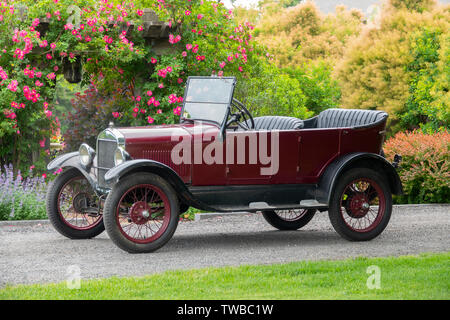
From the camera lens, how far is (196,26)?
1269cm


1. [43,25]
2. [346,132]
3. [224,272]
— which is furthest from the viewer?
[43,25]

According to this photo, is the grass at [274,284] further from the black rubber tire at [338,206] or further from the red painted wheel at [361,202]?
the red painted wheel at [361,202]

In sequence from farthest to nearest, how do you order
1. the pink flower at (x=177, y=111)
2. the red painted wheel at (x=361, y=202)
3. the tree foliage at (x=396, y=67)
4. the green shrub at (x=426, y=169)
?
the tree foliage at (x=396, y=67) < the green shrub at (x=426, y=169) < the pink flower at (x=177, y=111) < the red painted wheel at (x=361, y=202)

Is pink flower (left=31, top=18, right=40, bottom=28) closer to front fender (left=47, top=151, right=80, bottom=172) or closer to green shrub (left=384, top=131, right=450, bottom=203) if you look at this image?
front fender (left=47, top=151, right=80, bottom=172)

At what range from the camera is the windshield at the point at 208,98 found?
8180 millimetres

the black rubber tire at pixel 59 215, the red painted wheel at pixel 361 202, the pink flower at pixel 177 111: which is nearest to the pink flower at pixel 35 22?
the pink flower at pixel 177 111

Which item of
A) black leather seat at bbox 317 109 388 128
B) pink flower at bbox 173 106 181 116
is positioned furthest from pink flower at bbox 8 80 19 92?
black leather seat at bbox 317 109 388 128

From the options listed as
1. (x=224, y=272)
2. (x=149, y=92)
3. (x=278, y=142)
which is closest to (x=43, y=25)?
(x=149, y=92)

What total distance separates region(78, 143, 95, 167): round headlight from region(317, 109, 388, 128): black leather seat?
Result: 2819 mm

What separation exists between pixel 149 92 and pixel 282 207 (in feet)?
15.9

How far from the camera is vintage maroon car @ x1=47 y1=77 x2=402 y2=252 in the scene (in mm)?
7602

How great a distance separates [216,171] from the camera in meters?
7.91

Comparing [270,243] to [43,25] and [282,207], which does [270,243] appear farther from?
[43,25]

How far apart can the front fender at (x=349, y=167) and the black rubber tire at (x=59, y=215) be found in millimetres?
2674
